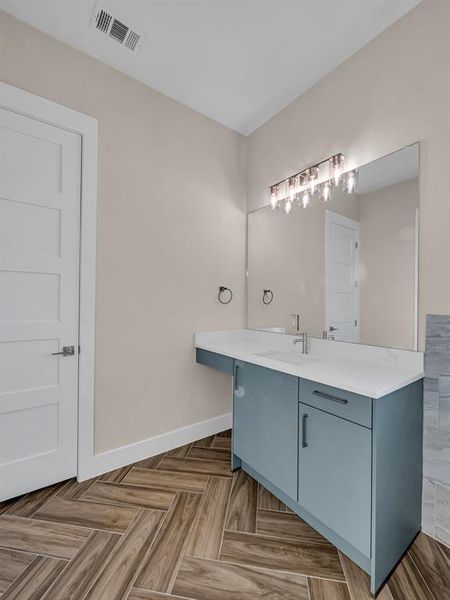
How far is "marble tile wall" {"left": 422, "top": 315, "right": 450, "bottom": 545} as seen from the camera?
1506 mm

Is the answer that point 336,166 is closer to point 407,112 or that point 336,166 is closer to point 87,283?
point 407,112

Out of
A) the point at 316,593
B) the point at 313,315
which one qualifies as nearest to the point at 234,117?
the point at 313,315

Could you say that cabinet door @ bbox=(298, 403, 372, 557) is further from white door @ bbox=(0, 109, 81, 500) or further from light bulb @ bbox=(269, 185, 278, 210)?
light bulb @ bbox=(269, 185, 278, 210)

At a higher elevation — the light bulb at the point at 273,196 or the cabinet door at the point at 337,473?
the light bulb at the point at 273,196

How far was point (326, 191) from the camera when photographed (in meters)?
2.14

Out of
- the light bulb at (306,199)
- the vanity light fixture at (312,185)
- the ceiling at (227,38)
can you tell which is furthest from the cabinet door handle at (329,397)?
the ceiling at (227,38)

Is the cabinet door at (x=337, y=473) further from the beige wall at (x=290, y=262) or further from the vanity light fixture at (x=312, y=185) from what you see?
the vanity light fixture at (x=312, y=185)

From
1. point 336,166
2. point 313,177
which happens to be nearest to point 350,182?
point 336,166

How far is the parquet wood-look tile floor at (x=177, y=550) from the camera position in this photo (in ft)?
4.19

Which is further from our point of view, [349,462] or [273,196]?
[273,196]

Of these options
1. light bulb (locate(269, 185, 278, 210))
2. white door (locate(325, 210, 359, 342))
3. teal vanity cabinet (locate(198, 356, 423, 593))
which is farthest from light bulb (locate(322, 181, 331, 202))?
teal vanity cabinet (locate(198, 356, 423, 593))

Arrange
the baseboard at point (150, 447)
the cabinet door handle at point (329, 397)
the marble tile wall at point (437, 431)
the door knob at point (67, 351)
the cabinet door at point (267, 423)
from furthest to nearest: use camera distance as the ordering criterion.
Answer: the baseboard at point (150, 447), the door knob at point (67, 351), the cabinet door at point (267, 423), the marble tile wall at point (437, 431), the cabinet door handle at point (329, 397)

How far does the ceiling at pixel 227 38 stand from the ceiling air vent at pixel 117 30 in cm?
3

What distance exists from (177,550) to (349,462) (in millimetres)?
957
